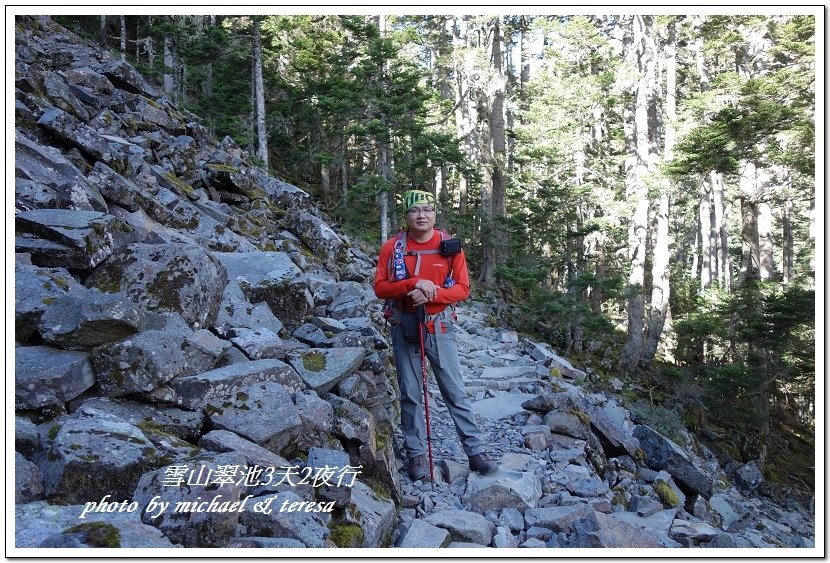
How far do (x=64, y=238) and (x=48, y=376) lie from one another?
1.72m

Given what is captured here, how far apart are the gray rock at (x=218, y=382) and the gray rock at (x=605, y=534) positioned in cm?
259

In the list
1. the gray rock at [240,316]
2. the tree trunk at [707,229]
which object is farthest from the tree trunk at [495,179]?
the gray rock at [240,316]

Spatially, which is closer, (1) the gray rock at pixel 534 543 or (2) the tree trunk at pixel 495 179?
(1) the gray rock at pixel 534 543

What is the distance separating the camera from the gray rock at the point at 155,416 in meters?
3.39

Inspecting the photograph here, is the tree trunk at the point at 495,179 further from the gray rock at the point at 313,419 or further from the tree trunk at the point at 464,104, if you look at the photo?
the gray rock at the point at 313,419

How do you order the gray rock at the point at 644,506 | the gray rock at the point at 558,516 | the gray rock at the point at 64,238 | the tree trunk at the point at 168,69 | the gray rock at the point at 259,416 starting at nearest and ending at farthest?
the gray rock at the point at 259,416, the gray rock at the point at 558,516, the gray rock at the point at 64,238, the gray rock at the point at 644,506, the tree trunk at the point at 168,69

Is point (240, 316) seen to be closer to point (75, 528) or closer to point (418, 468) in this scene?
point (418, 468)

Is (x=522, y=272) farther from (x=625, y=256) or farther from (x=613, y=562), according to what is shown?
(x=613, y=562)

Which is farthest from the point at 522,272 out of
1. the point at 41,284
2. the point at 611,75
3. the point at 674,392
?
the point at 41,284

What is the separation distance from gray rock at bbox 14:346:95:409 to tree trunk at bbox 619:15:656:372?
48.9 ft

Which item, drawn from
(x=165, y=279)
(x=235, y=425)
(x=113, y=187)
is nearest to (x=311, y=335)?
(x=165, y=279)

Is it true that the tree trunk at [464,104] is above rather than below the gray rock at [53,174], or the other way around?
above

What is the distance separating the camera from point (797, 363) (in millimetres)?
10586
